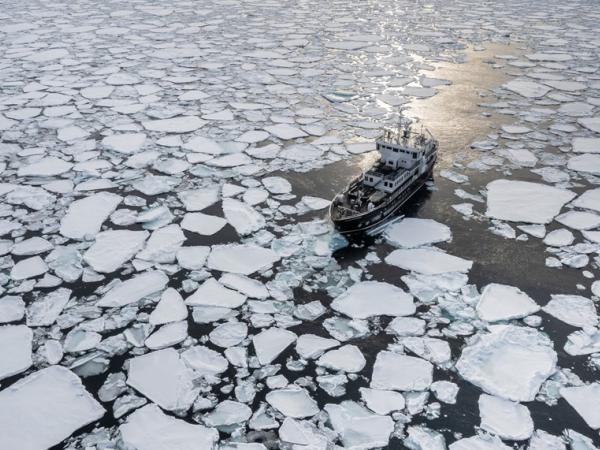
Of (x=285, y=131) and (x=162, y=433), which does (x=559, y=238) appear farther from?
(x=162, y=433)

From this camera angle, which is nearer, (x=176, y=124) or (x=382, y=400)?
(x=382, y=400)

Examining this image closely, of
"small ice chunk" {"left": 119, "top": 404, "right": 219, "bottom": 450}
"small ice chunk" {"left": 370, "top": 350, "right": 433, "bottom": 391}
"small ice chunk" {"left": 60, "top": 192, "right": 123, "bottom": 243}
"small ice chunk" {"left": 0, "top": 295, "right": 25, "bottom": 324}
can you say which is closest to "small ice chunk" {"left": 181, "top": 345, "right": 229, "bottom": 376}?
"small ice chunk" {"left": 119, "top": 404, "right": 219, "bottom": 450}

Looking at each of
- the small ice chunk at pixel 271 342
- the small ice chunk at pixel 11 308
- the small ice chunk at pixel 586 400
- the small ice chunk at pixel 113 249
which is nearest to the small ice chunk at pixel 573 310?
the small ice chunk at pixel 586 400

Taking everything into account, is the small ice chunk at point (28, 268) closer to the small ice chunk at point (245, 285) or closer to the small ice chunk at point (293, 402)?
the small ice chunk at point (245, 285)

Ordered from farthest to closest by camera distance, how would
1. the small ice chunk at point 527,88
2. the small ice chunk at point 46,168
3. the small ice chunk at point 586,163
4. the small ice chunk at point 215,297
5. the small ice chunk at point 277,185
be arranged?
the small ice chunk at point 527,88, the small ice chunk at point 586,163, the small ice chunk at point 46,168, the small ice chunk at point 277,185, the small ice chunk at point 215,297

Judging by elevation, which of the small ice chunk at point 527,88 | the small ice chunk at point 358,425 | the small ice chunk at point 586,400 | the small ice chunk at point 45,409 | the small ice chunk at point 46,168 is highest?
the small ice chunk at point 527,88

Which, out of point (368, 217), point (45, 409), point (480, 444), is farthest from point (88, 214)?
point (480, 444)
